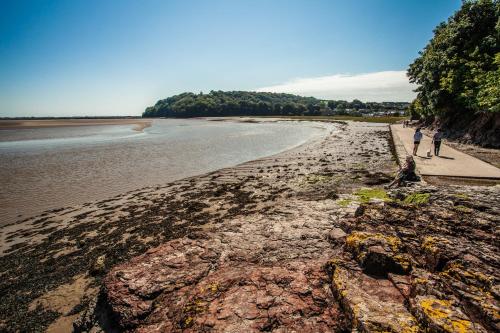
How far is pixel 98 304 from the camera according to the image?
14.6 feet

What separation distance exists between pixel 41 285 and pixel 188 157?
17473 millimetres

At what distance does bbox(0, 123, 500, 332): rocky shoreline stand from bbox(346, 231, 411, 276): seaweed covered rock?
0.06ft

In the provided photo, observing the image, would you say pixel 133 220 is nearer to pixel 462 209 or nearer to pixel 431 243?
pixel 431 243

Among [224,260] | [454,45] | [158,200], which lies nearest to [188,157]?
[158,200]

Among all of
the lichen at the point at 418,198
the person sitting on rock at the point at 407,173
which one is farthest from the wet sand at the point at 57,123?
the lichen at the point at 418,198

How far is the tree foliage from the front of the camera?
59.1 feet

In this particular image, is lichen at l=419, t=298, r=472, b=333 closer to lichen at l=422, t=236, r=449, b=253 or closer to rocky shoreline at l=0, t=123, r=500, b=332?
rocky shoreline at l=0, t=123, r=500, b=332

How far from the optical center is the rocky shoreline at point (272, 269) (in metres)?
Result: 3.19

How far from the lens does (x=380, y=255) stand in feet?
12.9

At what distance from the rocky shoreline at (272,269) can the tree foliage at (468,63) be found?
51.8 feet

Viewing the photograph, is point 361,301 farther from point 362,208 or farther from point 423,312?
point 362,208

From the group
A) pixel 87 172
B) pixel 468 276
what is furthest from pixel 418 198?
pixel 87 172

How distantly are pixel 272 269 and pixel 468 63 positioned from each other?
1007 inches

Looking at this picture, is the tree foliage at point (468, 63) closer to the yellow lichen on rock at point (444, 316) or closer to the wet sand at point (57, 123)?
the yellow lichen on rock at point (444, 316)
